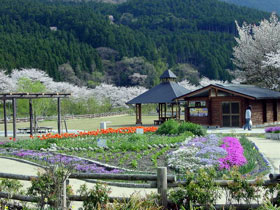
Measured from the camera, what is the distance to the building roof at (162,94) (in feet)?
94.0

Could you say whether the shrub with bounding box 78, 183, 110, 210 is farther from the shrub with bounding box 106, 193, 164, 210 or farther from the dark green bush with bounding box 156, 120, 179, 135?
the dark green bush with bounding box 156, 120, 179, 135

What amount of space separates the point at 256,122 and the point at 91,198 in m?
21.7

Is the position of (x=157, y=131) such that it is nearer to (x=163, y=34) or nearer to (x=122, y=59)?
(x=122, y=59)

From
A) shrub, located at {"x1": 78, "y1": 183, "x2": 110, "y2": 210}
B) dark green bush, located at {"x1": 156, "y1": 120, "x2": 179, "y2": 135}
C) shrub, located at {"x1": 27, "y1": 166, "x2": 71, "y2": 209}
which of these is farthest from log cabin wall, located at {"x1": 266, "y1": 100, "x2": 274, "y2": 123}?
shrub, located at {"x1": 27, "y1": 166, "x2": 71, "y2": 209}

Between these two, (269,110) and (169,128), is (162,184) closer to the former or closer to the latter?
(169,128)

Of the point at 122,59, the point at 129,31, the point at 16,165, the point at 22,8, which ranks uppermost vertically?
the point at 22,8

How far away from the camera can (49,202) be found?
5227 millimetres

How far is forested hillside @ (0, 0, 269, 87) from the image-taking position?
71394 mm

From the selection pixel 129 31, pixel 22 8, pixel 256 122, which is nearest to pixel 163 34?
pixel 129 31

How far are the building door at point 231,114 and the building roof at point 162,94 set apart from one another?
4.85 meters

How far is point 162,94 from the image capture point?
2966 centimetres

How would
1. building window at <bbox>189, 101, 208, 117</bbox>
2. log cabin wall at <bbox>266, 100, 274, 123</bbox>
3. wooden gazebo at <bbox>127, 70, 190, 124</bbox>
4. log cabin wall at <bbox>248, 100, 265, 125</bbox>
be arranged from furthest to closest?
1. wooden gazebo at <bbox>127, 70, 190, 124</bbox>
2. log cabin wall at <bbox>266, 100, 274, 123</bbox>
3. building window at <bbox>189, 101, 208, 117</bbox>
4. log cabin wall at <bbox>248, 100, 265, 125</bbox>

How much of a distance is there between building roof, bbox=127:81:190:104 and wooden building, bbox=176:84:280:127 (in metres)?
2.23

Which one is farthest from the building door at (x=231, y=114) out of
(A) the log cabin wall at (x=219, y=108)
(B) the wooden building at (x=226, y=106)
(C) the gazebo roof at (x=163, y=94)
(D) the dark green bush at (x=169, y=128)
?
(D) the dark green bush at (x=169, y=128)
